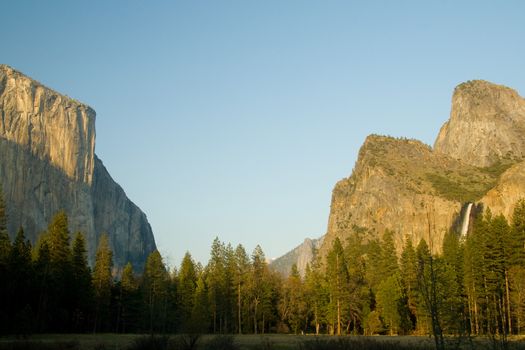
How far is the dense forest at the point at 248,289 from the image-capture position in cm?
6231

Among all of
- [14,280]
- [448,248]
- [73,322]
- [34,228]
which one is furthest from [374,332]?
[34,228]

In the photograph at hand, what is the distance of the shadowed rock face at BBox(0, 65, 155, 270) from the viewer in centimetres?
15400

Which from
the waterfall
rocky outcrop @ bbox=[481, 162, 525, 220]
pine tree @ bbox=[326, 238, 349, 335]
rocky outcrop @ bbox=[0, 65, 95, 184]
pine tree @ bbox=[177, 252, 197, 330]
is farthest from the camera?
the waterfall

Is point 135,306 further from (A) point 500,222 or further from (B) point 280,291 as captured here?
(A) point 500,222

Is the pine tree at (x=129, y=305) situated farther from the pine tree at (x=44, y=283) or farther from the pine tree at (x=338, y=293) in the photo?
the pine tree at (x=338, y=293)

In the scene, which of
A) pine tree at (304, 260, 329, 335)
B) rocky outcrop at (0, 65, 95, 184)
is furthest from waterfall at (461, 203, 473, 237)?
rocky outcrop at (0, 65, 95, 184)

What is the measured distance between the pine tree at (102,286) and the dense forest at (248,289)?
0.42 ft

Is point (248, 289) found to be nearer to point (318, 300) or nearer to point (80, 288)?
point (318, 300)

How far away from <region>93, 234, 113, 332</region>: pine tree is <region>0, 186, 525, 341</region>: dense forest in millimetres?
129

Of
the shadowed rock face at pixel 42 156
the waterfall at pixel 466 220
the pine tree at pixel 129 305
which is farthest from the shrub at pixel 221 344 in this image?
the waterfall at pixel 466 220

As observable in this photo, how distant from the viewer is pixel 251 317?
81.1 meters

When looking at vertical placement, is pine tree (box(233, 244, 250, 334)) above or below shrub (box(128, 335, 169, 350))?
above

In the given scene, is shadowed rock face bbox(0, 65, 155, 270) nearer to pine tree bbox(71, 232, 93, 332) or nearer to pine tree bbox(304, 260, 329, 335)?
pine tree bbox(71, 232, 93, 332)

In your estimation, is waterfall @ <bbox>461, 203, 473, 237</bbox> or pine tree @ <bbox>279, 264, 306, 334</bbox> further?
waterfall @ <bbox>461, 203, 473, 237</bbox>
